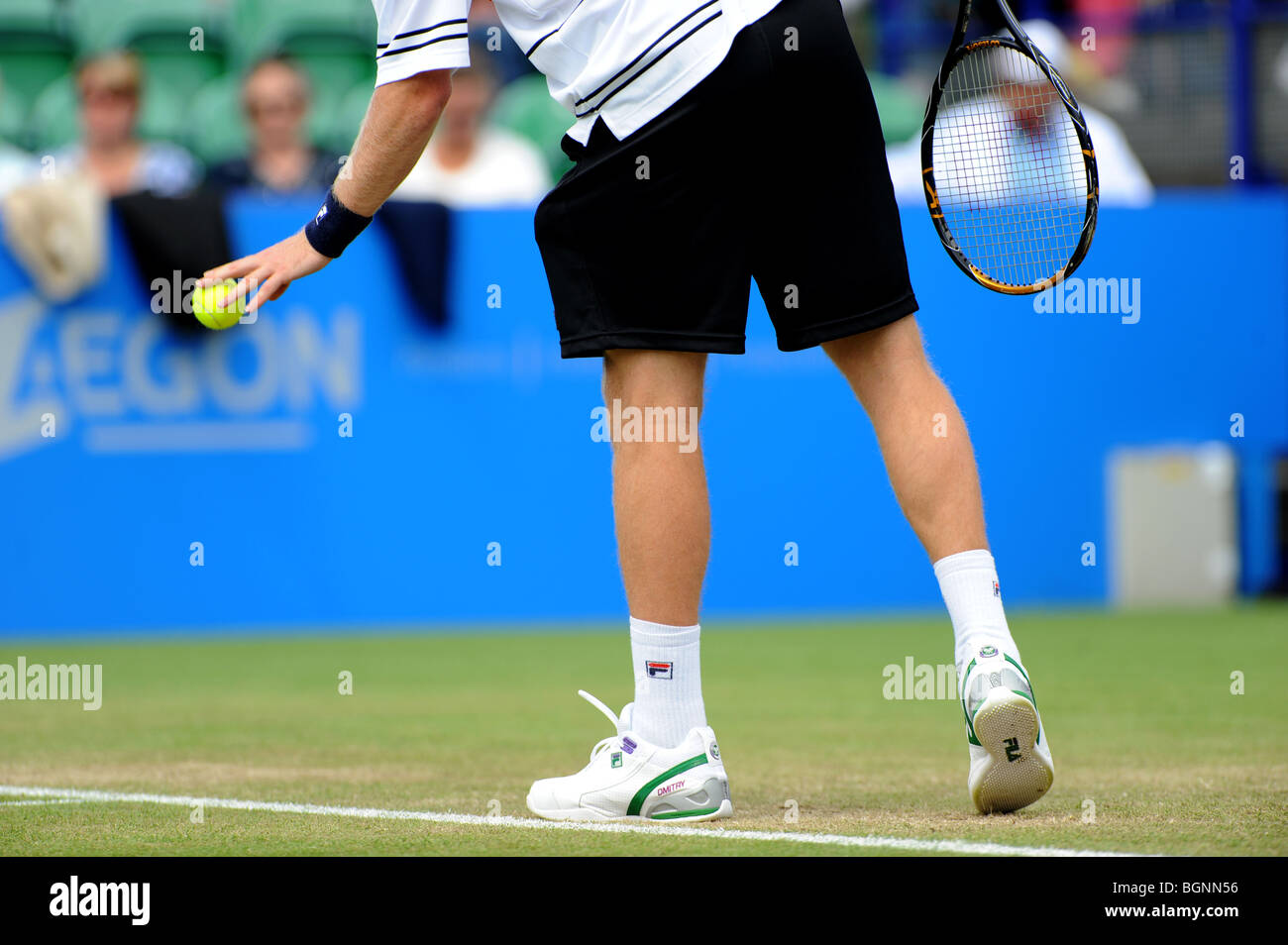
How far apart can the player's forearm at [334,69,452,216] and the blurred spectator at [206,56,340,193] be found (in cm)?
507

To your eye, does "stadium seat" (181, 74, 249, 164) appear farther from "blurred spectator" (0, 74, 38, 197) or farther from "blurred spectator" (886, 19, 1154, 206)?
"blurred spectator" (886, 19, 1154, 206)

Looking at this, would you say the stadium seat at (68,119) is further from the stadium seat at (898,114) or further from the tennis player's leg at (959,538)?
the tennis player's leg at (959,538)

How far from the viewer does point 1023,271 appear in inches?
144

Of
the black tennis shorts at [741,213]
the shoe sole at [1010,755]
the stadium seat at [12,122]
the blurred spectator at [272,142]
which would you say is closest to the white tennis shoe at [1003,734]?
the shoe sole at [1010,755]

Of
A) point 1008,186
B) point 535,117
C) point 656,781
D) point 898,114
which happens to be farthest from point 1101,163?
point 656,781

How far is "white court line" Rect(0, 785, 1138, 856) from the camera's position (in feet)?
8.76

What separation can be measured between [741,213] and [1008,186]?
0.93 m

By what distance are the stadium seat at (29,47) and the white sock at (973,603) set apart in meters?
7.72

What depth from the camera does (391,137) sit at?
3.19m

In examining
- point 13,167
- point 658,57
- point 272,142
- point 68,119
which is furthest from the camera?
point 68,119

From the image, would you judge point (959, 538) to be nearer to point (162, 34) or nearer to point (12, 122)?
point (12, 122)

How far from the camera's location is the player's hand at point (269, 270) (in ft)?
10.5
